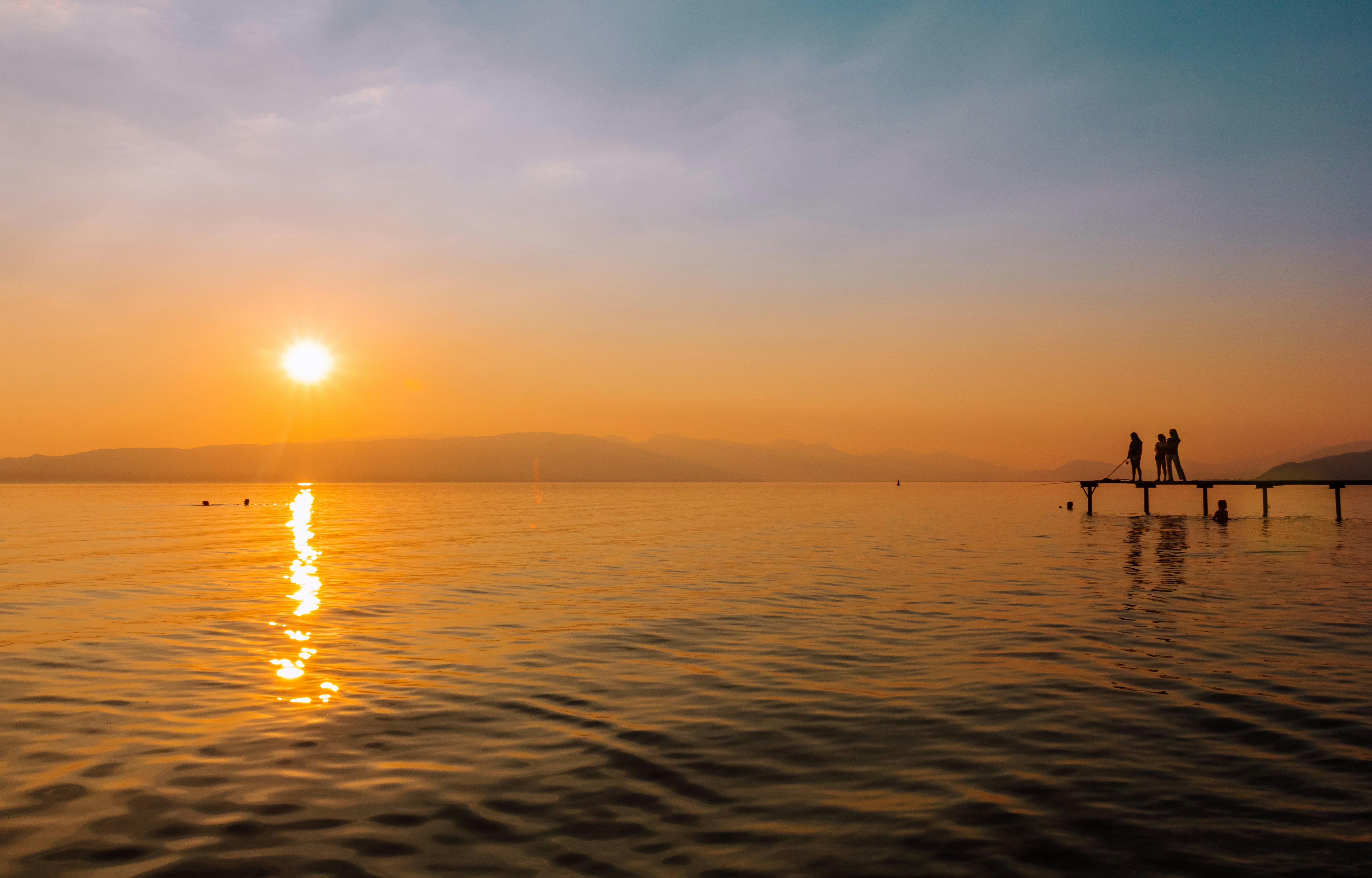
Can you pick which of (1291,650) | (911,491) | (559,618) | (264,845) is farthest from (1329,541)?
(911,491)

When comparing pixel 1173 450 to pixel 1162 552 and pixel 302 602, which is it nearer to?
pixel 1162 552

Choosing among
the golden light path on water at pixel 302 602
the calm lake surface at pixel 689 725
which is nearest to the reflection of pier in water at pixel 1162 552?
the calm lake surface at pixel 689 725

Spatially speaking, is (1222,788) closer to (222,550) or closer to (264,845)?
(264,845)

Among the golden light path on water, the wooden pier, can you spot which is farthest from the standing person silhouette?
the golden light path on water

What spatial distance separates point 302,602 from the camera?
21000mm

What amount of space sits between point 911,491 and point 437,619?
170 m

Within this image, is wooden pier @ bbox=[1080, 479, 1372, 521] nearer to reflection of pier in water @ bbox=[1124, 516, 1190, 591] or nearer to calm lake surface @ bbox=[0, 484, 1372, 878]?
reflection of pier in water @ bbox=[1124, 516, 1190, 591]

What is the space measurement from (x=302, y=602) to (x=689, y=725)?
1458cm

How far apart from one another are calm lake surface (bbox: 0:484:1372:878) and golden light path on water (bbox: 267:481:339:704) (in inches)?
5.3

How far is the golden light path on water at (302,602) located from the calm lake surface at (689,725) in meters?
0.14

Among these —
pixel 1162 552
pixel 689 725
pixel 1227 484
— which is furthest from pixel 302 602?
pixel 1227 484

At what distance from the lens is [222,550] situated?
3697 cm

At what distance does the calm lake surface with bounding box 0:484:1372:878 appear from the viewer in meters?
6.68

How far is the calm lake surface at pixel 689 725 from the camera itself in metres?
6.68
